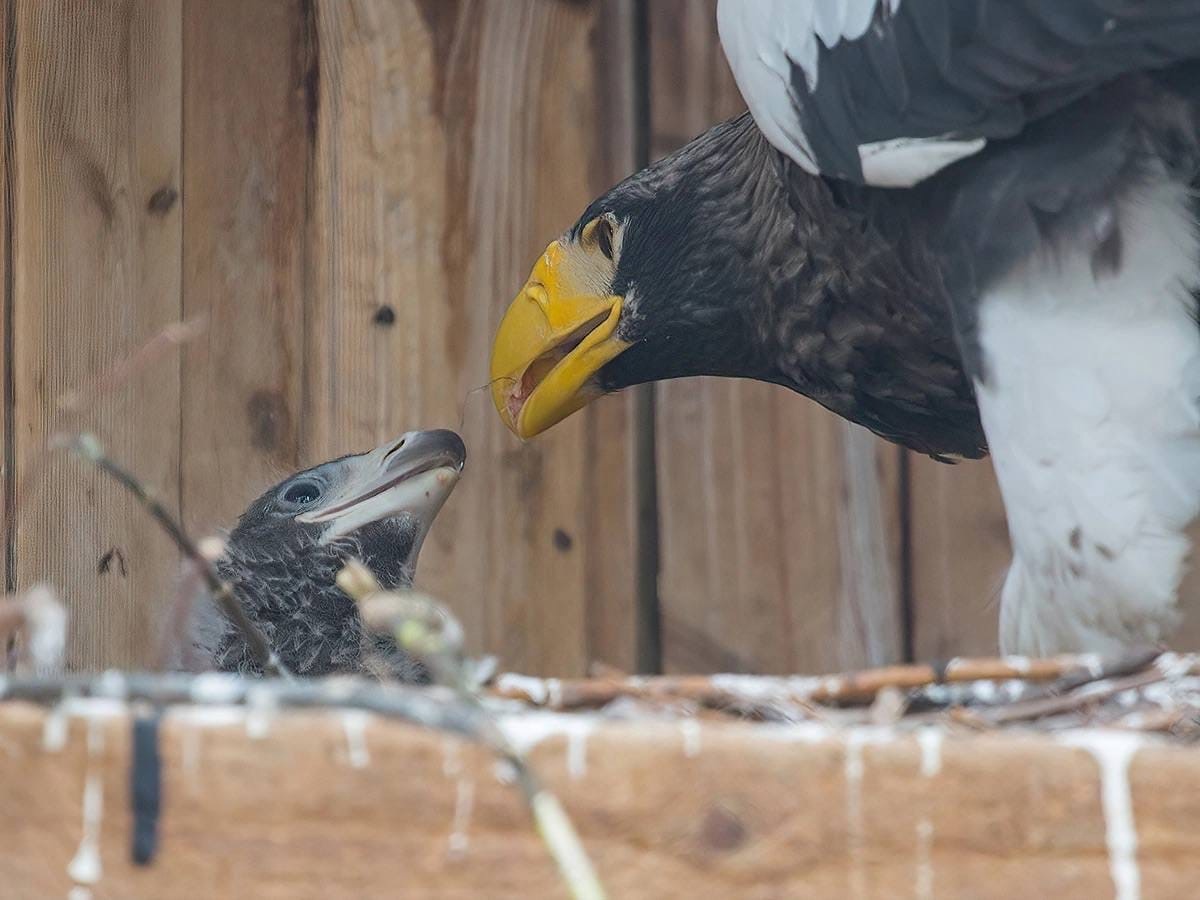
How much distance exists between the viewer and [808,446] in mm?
3197

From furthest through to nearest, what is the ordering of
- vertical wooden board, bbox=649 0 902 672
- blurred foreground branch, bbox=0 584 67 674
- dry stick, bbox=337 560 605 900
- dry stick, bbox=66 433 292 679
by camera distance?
vertical wooden board, bbox=649 0 902 672, dry stick, bbox=66 433 292 679, blurred foreground branch, bbox=0 584 67 674, dry stick, bbox=337 560 605 900

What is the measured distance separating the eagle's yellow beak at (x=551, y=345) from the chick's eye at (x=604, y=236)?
0.05 meters

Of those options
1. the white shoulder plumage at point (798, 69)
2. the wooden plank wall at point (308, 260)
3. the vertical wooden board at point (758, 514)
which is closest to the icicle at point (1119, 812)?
the white shoulder plumage at point (798, 69)

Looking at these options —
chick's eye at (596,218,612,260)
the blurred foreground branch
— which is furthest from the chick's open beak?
the blurred foreground branch

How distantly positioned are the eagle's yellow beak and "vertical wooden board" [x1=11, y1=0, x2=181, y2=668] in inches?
21.0

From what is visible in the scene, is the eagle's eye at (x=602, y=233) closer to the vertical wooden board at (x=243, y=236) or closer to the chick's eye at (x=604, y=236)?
the chick's eye at (x=604, y=236)

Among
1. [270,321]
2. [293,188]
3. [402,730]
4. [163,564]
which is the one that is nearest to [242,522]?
[163,564]

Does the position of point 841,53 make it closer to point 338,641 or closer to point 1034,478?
point 1034,478

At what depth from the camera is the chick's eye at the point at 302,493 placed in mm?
2758

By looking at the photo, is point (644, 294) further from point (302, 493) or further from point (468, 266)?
point (302, 493)

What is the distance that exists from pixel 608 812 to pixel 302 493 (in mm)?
1679

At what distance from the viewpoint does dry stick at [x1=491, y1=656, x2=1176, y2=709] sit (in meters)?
1.43

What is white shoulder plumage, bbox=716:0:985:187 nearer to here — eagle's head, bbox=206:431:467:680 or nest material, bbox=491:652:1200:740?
eagle's head, bbox=206:431:467:680

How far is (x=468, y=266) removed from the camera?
2.98m
